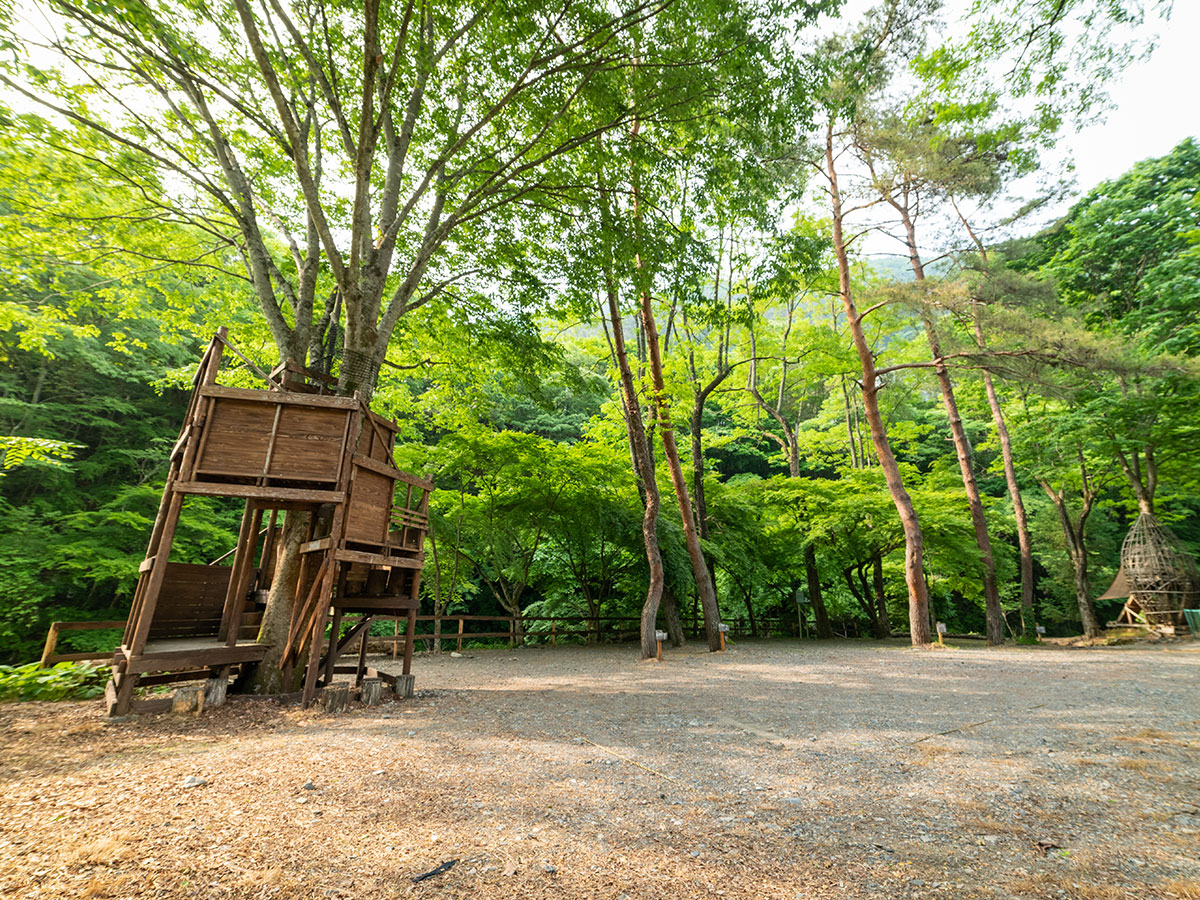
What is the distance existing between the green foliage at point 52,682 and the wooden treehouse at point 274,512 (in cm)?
66

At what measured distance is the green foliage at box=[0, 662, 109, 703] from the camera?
5879mm

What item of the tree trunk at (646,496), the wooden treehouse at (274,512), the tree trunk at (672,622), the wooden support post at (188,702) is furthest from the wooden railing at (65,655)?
the tree trunk at (672,622)

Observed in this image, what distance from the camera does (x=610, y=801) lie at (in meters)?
3.23

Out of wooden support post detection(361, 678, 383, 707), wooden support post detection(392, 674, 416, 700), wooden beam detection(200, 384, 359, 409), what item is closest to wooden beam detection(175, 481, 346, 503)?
wooden beam detection(200, 384, 359, 409)

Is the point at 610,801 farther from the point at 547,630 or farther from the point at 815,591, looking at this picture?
the point at 815,591

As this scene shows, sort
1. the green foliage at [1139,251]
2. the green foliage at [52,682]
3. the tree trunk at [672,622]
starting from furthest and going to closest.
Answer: the green foliage at [1139,251], the tree trunk at [672,622], the green foliage at [52,682]

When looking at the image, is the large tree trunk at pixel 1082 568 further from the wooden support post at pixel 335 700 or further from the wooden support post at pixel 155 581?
the wooden support post at pixel 155 581

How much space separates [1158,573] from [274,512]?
24003mm

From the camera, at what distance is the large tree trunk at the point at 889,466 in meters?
13.5

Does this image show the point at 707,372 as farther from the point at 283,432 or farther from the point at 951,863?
the point at 951,863

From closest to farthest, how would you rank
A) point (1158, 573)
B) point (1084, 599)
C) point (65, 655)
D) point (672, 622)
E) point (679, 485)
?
point (65, 655)
point (679, 485)
point (672, 622)
point (1158, 573)
point (1084, 599)

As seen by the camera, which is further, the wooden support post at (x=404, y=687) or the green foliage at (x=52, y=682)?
the wooden support post at (x=404, y=687)

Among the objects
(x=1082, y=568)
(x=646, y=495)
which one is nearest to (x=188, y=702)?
(x=646, y=495)

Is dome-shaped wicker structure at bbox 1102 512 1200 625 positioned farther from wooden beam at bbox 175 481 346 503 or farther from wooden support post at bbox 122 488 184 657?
wooden support post at bbox 122 488 184 657
